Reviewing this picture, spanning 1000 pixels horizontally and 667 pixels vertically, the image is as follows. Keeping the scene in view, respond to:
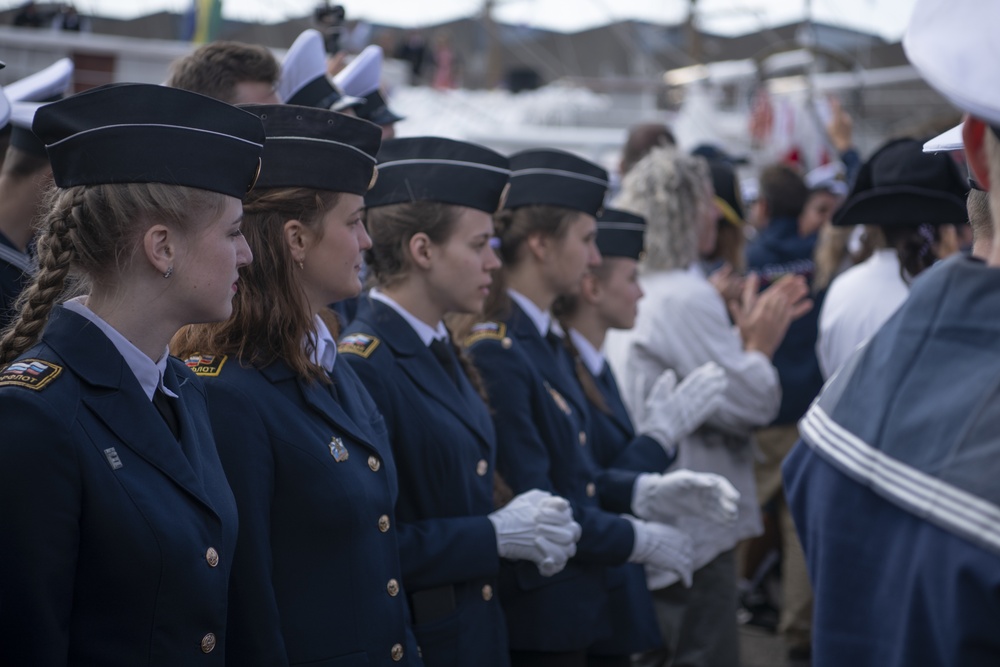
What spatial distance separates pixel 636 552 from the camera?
3494mm

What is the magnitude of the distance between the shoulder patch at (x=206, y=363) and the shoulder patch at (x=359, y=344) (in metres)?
0.55

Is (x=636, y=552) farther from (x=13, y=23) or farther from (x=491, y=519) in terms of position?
(x=13, y=23)

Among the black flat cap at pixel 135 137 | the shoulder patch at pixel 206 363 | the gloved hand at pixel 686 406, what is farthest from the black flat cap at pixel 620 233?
the black flat cap at pixel 135 137

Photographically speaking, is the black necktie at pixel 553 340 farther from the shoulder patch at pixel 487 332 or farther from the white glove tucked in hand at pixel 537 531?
the white glove tucked in hand at pixel 537 531

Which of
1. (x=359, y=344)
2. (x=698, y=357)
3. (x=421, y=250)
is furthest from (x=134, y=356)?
(x=698, y=357)

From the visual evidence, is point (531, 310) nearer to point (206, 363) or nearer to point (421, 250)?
point (421, 250)

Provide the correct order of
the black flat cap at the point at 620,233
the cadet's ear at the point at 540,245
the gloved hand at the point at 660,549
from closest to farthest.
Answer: the gloved hand at the point at 660,549 < the cadet's ear at the point at 540,245 < the black flat cap at the point at 620,233

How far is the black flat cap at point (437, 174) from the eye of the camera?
3184 millimetres

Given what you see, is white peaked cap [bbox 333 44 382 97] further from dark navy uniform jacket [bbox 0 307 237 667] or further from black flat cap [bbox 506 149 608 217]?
dark navy uniform jacket [bbox 0 307 237 667]

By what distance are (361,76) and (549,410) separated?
1.53 m

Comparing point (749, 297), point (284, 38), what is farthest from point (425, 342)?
point (284, 38)

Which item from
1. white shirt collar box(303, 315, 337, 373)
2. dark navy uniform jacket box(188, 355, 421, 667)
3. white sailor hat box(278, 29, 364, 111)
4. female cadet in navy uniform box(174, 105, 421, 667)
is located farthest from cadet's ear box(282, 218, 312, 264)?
white sailor hat box(278, 29, 364, 111)

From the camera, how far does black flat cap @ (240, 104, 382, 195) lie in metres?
2.57

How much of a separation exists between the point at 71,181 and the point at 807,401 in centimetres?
457
